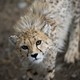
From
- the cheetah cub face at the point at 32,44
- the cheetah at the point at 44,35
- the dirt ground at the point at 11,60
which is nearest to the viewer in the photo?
the cheetah cub face at the point at 32,44

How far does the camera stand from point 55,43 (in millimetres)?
5688

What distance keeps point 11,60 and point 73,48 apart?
3.63 ft

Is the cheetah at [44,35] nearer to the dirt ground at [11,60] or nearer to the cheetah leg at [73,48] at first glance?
the cheetah leg at [73,48]

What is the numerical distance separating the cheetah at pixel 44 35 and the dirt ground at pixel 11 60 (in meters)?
0.20

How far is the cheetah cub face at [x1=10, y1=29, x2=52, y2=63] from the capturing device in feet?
16.8

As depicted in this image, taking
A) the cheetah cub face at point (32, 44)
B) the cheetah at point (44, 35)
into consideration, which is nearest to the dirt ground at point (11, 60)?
the cheetah at point (44, 35)

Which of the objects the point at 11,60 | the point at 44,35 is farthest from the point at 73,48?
the point at 44,35

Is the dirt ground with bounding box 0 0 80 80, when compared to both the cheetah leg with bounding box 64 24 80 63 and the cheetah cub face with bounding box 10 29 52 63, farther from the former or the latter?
the cheetah cub face with bounding box 10 29 52 63

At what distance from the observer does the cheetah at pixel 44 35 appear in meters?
5.23

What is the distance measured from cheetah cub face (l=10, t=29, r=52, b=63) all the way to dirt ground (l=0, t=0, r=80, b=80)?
1.50 feet

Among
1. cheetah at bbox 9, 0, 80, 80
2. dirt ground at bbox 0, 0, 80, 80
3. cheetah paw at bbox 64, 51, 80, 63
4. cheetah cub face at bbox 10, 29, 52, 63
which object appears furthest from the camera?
cheetah paw at bbox 64, 51, 80, 63

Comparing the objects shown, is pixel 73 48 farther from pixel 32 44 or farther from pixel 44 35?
pixel 32 44

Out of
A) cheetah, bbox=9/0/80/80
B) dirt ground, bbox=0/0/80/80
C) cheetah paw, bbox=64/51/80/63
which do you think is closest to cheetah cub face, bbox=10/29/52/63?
cheetah, bbox=9/0/80/80

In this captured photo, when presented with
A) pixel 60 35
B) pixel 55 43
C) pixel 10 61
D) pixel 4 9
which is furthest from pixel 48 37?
pixel 4 9
